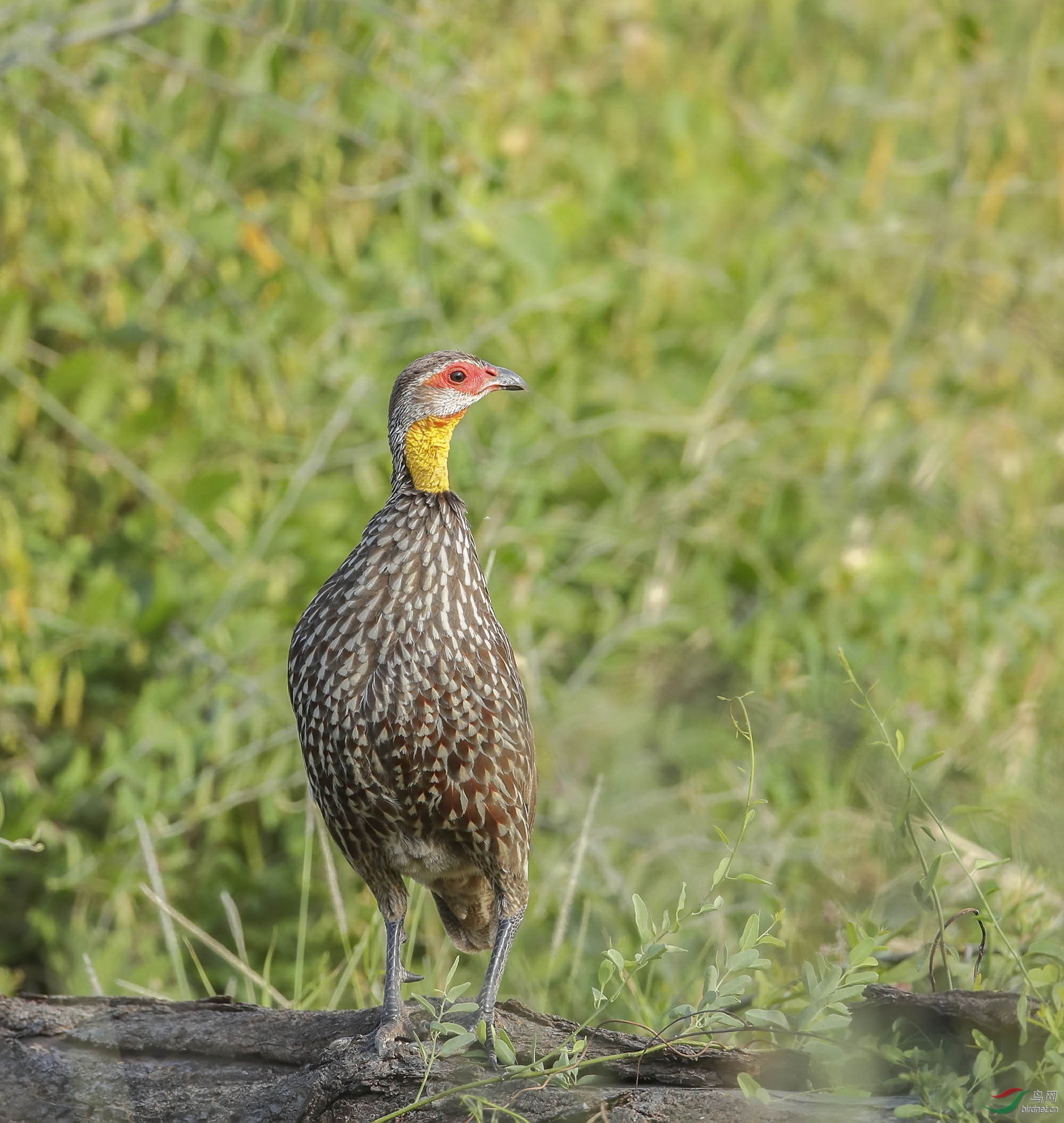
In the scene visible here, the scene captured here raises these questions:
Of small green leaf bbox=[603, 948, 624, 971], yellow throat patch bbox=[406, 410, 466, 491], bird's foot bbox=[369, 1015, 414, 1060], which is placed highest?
yellow throat patch bbox=[406, 410, 466, 491]

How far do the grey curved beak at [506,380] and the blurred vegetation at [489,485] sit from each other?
1.11 metres

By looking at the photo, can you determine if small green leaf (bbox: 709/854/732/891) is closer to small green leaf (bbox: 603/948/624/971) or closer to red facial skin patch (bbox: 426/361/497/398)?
small green leaf (bbox: 603/948/624/971)

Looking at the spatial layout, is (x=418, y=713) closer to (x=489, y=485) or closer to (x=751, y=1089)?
(x=751, y=1089)

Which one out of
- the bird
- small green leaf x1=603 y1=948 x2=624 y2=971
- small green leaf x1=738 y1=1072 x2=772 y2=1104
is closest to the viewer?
small green leaf x1=738 y1=1072 x2=772 y2=1104

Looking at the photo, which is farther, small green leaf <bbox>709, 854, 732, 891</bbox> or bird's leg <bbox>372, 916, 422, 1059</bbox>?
bird's leg <bbox>372, 916, 422, 1059</bbox>

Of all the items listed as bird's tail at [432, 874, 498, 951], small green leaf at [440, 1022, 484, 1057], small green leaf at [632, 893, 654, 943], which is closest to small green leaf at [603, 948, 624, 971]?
small green leaf at [632, 893, 654, 943]

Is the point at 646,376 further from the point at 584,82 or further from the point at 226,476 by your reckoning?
the point at 226,476

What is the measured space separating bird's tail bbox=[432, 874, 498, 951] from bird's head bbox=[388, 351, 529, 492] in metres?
1.04

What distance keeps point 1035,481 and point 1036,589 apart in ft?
6.82

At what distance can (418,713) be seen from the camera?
3.22m

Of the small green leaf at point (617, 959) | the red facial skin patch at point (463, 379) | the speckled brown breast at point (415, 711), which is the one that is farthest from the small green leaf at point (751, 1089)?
the red facial skin patch at point (463, 379)

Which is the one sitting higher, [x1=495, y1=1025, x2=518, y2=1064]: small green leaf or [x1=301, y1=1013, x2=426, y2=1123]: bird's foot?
[x1=495, y1=1025, x2=518, y2=1064]: small green leaf

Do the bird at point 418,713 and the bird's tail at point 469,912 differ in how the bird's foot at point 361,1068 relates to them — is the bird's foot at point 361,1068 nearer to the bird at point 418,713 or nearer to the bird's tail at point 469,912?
the bird at point 418,713

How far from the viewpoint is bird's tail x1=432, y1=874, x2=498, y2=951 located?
3.74 metres
